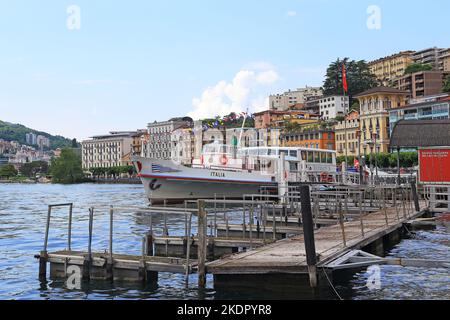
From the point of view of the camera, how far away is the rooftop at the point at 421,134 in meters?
27.6

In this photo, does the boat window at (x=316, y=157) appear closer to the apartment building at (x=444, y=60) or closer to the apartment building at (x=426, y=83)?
the apartment building at (x=426, y=83)

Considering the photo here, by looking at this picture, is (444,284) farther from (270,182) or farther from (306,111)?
(306,111)

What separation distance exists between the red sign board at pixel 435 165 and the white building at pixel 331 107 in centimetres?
12606

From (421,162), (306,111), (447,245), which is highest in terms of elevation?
(306,111)

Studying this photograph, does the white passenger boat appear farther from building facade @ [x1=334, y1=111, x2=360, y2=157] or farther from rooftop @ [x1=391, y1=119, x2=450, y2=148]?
building facade @ [x1=334, y1=111, x2=360, y2=157]

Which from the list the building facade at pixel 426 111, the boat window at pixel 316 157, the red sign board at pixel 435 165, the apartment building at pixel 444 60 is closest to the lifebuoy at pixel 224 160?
the boat window at pixel 316 157

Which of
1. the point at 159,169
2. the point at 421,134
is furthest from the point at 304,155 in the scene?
the point at 421,134

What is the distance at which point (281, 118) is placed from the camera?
161 meters

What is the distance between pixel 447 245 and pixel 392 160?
233 feet

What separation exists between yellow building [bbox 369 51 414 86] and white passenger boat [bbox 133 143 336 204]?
12902 cm

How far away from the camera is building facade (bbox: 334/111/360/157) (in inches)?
4707

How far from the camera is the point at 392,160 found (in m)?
89.9

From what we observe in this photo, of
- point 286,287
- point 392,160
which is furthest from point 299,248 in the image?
point 392,160

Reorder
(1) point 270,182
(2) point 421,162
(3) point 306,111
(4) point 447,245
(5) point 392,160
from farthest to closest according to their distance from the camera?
(3) point 306,111 → (5) point 392,160 → (1) point 270,182 → (2) point 421,162 → (4) point 447,245
